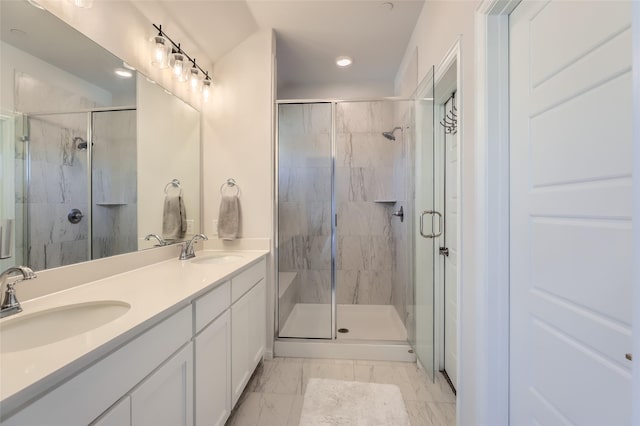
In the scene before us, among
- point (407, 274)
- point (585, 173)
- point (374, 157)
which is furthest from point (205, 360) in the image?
point (374, 157)

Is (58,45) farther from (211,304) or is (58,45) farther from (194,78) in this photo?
(211,304)

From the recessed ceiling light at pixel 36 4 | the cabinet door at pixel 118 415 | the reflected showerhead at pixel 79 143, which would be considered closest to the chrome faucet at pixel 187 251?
the reflected showerhead at pixel 79 143

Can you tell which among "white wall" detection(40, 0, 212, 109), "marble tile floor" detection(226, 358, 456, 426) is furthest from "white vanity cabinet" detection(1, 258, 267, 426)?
"white wall" detection(40, 0, 212, 109)

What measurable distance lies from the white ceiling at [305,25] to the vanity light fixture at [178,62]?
0.12 meters

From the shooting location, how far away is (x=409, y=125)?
2.32m

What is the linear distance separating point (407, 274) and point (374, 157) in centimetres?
129

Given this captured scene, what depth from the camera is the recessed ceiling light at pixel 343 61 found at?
2689mm

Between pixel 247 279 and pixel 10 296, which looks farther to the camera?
pixel 247 279

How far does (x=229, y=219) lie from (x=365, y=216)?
5.04ft

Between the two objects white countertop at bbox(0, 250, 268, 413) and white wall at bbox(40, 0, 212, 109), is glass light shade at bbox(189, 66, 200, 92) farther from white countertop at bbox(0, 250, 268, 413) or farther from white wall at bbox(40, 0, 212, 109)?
white countertop at bbox(0, 250, 268, 413)

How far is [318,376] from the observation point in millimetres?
2010

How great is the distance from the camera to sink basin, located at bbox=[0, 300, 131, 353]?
32.3 inches

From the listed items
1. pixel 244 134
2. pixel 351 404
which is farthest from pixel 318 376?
pixel 244 134

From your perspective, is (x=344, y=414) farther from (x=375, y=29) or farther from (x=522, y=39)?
(x=375, y=29)
